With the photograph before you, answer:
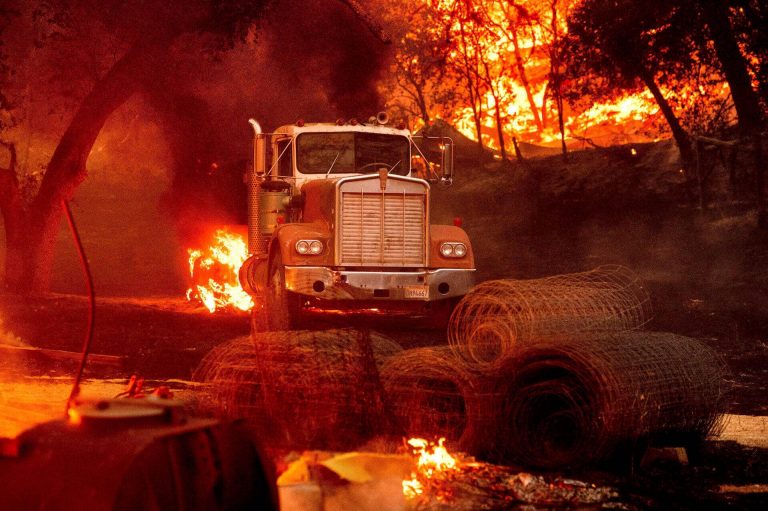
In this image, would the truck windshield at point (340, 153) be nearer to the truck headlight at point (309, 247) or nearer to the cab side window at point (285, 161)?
the cab side window at point (285, 161)

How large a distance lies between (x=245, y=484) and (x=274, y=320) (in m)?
9.24

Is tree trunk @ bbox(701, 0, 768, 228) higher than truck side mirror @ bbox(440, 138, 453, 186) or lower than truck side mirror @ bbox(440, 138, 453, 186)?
higher

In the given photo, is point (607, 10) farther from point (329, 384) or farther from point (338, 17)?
point (329, 384)

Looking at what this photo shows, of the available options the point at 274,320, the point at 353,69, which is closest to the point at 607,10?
the point at 353,69

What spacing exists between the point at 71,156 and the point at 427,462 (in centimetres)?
1497

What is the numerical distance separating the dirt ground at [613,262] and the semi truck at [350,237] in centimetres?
126

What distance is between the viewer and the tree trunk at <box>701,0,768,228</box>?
21109 mm

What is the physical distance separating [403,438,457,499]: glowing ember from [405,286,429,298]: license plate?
5.84 meters

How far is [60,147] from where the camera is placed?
1978 cm

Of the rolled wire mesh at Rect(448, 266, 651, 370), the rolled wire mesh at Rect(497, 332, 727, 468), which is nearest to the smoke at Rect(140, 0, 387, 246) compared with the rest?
the rolled wire mesh at Rect(448, 266, 651, 370)

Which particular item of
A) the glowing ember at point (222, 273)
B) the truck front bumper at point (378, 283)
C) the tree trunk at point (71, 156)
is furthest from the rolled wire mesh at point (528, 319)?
the tree trunk at point (71, 156)

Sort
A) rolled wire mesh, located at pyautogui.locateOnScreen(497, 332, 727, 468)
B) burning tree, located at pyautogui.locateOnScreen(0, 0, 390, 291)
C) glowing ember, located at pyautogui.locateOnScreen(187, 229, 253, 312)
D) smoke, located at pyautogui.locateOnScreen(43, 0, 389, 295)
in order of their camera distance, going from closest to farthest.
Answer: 1. rolled wire mesh, located at pyautogui.locateOnScreen(497, 332, 727, 468)
2. glowing ember, located at pyautogui.locateOnScreen(187, 229, 253, 312)
3. burning tree, located at pyautogui.locateOnScreen(0, 0, 390, 291)
4. smoke, located at pyautogui.locateOnScreen(43, 0, 389, 295)

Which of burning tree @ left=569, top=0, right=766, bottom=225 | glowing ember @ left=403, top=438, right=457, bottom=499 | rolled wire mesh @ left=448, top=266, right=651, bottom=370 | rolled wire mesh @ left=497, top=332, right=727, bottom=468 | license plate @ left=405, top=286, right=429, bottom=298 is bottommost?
glowing ember @ left=403, top=438, right=457, bottom=499

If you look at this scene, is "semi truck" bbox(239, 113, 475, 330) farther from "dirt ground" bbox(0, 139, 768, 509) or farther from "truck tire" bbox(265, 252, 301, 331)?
"dirt ground" bbox(0, 139, 768, 509)
